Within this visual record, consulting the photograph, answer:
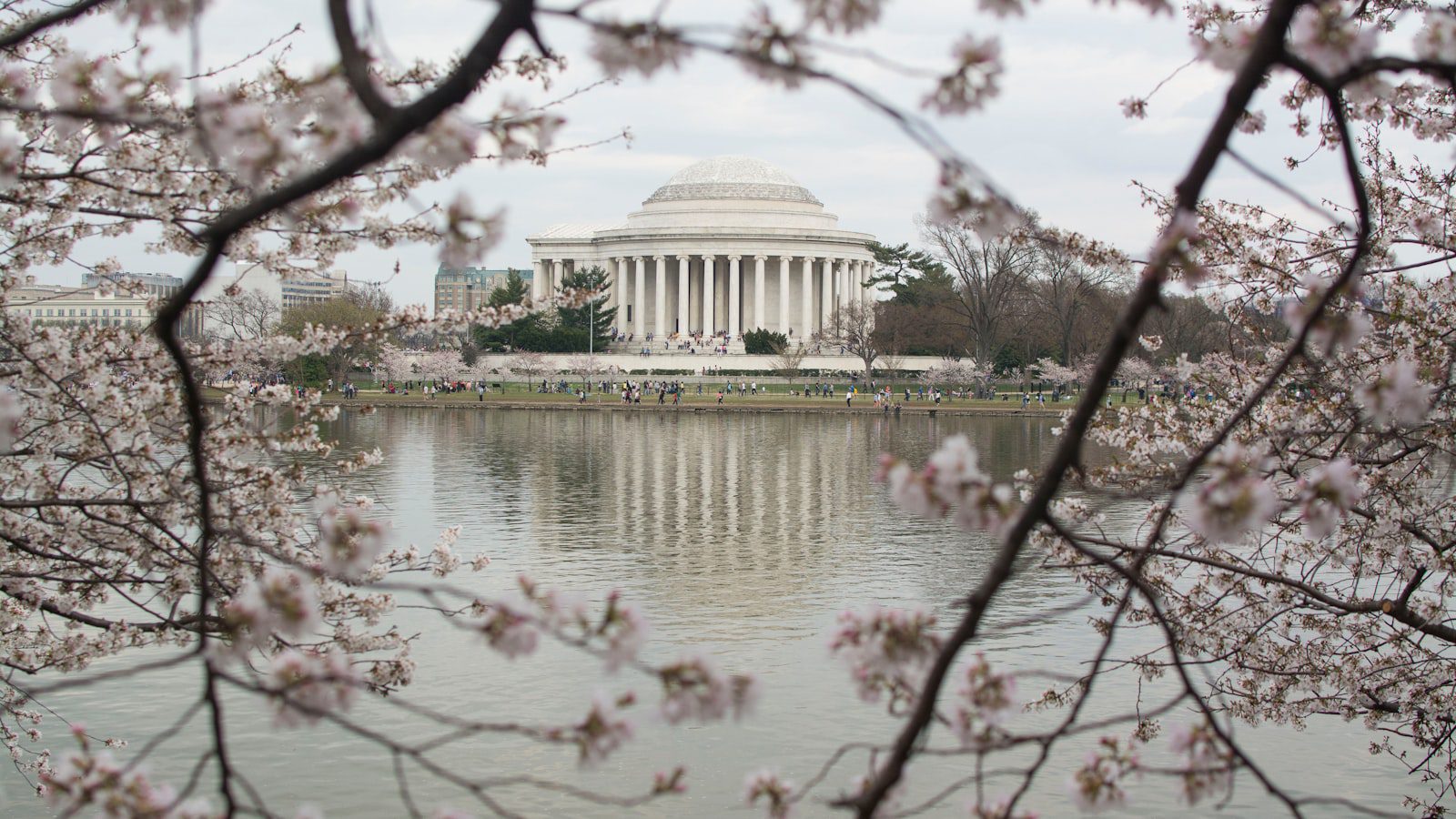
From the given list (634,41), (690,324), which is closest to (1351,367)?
(634,41)

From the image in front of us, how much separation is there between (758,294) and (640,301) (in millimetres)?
9116

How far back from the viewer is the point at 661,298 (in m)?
105

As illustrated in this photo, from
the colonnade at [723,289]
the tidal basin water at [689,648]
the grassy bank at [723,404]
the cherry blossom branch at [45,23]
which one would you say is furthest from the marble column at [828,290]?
the cherry blossom branch at [45,23]

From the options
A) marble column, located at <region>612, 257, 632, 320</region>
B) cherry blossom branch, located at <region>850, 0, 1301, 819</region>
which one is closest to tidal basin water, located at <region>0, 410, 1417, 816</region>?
cherry blossom branch, located at <region>850, 0, 1301, 819</region>

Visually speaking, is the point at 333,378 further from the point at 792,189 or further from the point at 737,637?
the point at 737,637

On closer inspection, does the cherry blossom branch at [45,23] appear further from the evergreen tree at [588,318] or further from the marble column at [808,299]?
the marble column at [808,299]

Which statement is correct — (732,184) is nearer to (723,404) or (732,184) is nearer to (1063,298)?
(1063,298)

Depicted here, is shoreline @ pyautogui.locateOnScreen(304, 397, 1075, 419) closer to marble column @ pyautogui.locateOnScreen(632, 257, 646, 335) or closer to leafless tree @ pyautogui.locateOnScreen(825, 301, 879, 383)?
leafless tree @ pyautogui.locateOnScreen(825, 301, 879, 383)

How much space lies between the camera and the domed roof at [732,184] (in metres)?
107

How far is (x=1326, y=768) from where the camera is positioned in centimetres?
1248

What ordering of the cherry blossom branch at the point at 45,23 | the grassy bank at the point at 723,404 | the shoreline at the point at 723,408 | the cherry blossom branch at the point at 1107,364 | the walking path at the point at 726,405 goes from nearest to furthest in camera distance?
the cherry blossom branch at the point at 1107,364
the cherry blossom branch at the point at 45,23
the shoreline at the point at 723,408
the walking path at the point at 726,405
the grassy bank at the point at 723,404

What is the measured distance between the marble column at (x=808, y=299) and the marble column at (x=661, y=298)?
33.0ft

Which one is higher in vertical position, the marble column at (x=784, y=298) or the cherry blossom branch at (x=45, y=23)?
the marble column at (x=784, y=298)

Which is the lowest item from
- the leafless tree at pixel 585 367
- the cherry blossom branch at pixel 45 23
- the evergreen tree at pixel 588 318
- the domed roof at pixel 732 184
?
the leafless tree at pixel 585 367
